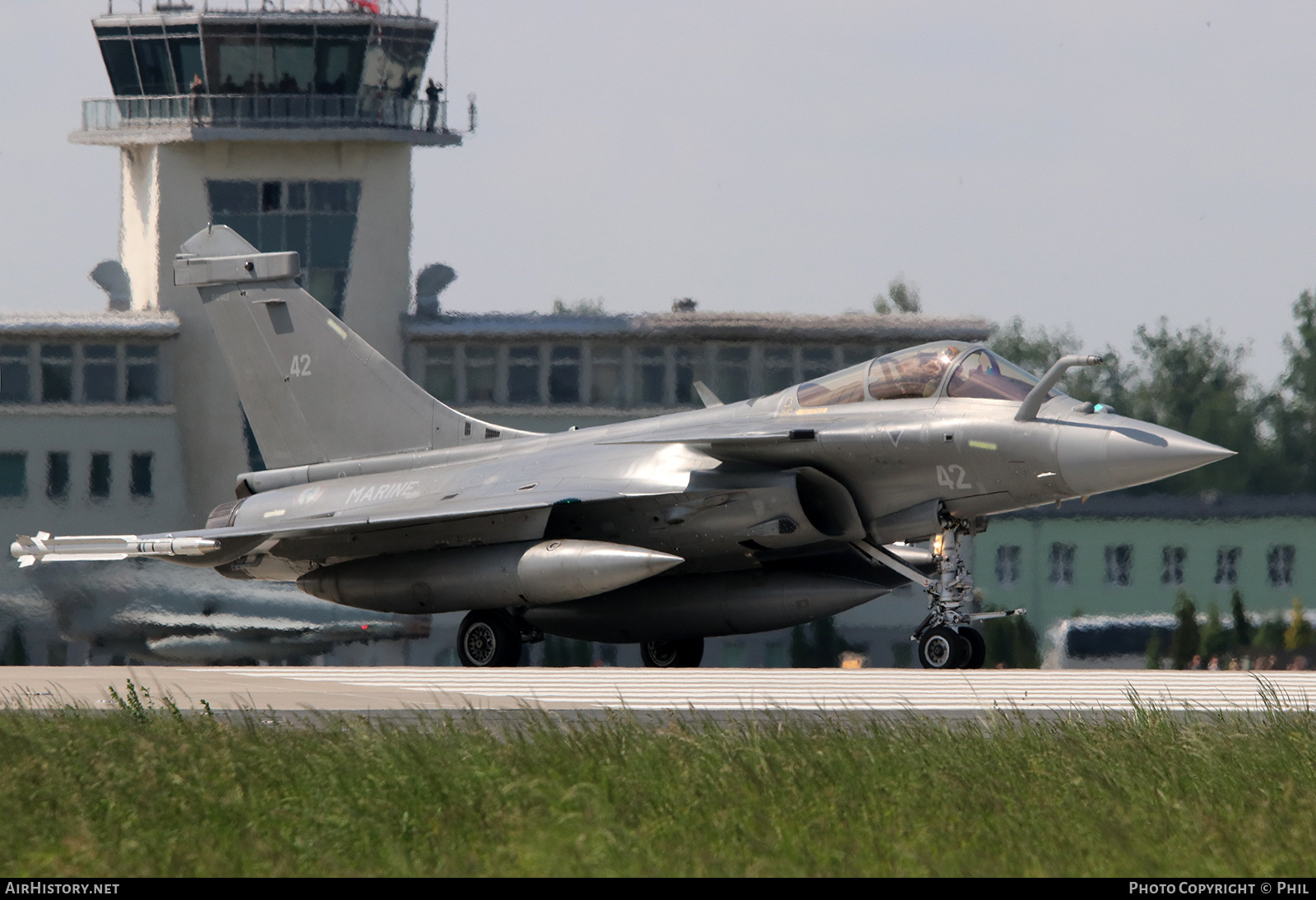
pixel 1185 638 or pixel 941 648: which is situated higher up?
pixel 941 648

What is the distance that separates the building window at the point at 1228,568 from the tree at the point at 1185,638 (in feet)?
8.92

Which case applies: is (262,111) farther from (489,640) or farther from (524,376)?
(489,640)

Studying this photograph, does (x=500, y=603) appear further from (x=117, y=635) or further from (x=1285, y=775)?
(x=117, y=635)

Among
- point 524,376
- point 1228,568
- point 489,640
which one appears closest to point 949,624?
point 489,640

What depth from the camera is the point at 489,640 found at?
16844mm

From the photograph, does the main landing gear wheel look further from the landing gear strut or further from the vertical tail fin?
the landing gear strut

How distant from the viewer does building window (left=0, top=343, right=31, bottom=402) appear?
113ft

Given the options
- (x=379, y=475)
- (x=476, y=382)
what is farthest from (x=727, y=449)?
(x=476, y=382)

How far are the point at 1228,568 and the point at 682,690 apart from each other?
Result: 27996mm

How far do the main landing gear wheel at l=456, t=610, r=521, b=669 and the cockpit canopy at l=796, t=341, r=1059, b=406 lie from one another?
368cm

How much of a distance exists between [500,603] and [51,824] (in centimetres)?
906

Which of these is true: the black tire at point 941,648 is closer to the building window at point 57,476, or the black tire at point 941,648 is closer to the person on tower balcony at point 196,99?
the building window at point 57,476

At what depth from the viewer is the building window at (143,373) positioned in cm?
3509

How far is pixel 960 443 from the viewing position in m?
14.4
